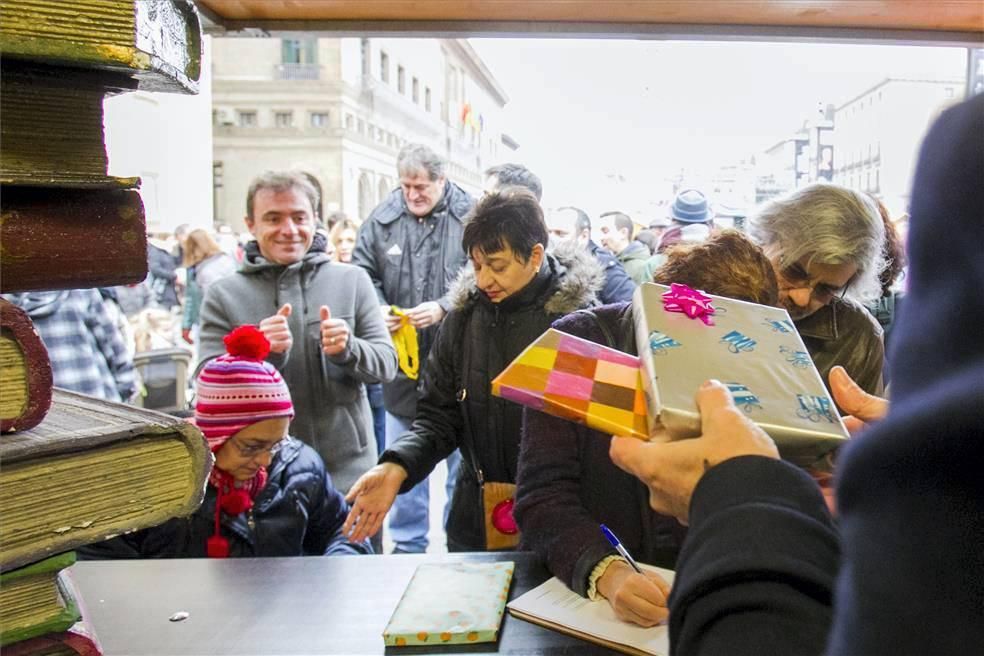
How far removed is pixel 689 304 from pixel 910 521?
23.8 inches

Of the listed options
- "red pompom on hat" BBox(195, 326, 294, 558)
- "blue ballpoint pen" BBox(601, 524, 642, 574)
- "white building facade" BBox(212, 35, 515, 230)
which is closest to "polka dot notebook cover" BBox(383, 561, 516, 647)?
"blue ballpoint pen" BBox(601, 524, 642, 574)

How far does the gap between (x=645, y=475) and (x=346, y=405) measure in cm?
192

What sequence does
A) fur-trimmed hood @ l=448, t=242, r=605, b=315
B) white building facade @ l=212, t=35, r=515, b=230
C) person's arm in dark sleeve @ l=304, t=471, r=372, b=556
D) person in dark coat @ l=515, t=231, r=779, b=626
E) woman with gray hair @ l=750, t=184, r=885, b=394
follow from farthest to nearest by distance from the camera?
white building facade @ l=212, t=35, r=515, b=230 < fur-trimmed hood @ l=448, t=242, r=605, b=315 < person's arm in dark sleeve @ l=304, t=471, r=372, b=556 < woman with gray hair @ l=750, t=184, r=885, b=394 < person in dark coat @ l=515, t=231, r=779, b=626

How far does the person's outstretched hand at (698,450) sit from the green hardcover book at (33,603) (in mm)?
504

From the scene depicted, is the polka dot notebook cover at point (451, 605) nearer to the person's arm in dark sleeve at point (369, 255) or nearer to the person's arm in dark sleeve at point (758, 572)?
the person's arm in dark sleeve at point (758, 572)

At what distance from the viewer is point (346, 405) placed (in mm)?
2510

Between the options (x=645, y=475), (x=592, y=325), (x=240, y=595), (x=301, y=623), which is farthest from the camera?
(x=592, y=325)

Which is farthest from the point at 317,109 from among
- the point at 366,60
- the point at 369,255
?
the point at 369,255

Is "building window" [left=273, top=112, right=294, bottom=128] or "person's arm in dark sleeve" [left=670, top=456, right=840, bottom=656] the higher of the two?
"building window" [left=273, top=112, right=294, bottom=128]

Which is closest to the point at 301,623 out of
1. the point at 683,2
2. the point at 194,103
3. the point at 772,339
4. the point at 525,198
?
the point at 772,339

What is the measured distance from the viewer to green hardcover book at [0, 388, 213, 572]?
0.60 m

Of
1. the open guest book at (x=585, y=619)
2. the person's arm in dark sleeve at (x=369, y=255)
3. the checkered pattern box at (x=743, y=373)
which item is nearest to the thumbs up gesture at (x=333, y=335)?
the person's arm in dark sleeve at (x=369, y=255)

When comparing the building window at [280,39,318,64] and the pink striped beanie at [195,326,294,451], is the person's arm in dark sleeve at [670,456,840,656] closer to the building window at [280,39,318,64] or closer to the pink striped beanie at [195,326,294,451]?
the pink striped beanie at [195,326,294,451]

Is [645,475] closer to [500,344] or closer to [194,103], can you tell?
[500,344]
